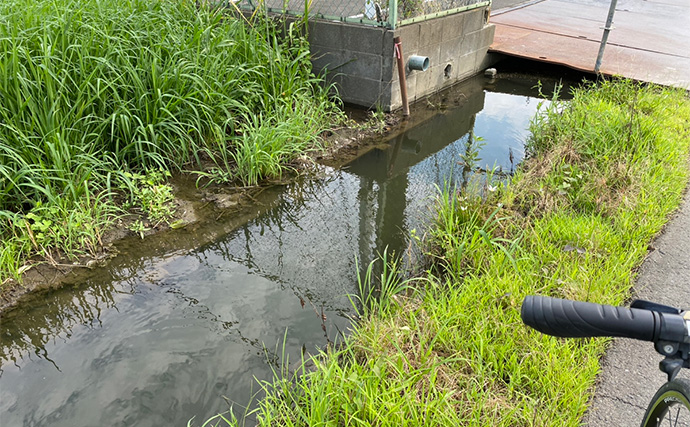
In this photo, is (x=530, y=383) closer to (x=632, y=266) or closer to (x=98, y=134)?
(x=632, y=266)

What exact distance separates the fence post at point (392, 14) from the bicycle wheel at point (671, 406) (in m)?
Result: 4.62

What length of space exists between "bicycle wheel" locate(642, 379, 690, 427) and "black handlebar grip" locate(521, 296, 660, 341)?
0.33 meters

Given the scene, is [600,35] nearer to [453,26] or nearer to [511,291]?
[453,26]

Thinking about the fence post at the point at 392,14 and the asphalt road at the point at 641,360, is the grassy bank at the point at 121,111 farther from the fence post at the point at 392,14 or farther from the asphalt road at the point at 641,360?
the asphalt road at the point at 641,360

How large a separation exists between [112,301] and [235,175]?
160 cm

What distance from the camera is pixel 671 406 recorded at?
1222 millimetres

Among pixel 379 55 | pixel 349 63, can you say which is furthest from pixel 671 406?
pixel 349 63

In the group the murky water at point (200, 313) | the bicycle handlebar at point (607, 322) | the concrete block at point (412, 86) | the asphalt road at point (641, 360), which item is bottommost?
the murky water at point (200, 313)

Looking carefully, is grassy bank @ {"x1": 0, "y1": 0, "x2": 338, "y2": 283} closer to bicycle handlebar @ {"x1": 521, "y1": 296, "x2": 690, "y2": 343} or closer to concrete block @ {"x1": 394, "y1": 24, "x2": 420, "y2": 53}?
concrete block @ {"x1": 394, "y1": 24, "x2": 420, "y2": 53}

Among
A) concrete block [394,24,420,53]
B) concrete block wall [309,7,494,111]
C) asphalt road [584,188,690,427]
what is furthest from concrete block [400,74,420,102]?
asphalt road [584,188,690,427]

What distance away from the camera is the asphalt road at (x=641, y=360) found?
209cm

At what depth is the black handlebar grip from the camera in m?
0.88

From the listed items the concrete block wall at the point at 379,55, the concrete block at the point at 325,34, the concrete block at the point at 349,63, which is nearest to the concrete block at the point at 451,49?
the concrete block wall at the point at 379,55

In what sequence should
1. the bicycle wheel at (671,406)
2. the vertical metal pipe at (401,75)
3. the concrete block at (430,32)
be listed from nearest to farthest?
the bicycle wheel at (671,406)
the vertical metal pipe at (401,75)
the concrete block at (430,32)
